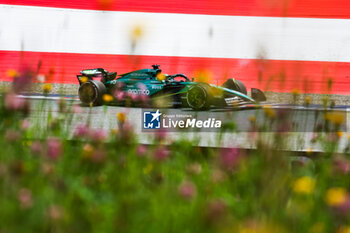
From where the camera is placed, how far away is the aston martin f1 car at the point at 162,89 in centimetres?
618

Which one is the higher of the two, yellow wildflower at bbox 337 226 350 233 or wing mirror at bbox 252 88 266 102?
wing mirror at bbox 252 88 266 102

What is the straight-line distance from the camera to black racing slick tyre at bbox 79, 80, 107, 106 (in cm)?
664

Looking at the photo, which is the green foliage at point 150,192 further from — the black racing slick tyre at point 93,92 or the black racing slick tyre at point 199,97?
the black racing slick tyre at point 93,92

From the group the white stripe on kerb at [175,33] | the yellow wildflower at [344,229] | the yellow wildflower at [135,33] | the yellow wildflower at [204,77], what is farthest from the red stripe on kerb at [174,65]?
the yellow wildflower at [344,229]

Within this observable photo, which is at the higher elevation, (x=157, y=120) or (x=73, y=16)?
(x=73, y=16)

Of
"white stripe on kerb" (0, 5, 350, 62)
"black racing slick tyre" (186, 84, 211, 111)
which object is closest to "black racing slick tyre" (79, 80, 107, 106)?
"black racing slick tyre" (186, 84, 211, 111)

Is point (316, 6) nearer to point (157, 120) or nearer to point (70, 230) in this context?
point (157, 120)

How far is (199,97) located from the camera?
616 cm

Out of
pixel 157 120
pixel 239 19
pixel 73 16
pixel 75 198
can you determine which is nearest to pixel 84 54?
pixel 73 16

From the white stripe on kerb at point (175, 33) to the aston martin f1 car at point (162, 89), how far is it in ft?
6.14

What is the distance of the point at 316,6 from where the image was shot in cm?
873

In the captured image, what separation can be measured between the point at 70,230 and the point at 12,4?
9.01 m

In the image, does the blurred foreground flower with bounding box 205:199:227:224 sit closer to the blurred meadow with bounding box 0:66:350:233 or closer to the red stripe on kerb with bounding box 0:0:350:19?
the blurred meadow with bounding box 0:66:350:233

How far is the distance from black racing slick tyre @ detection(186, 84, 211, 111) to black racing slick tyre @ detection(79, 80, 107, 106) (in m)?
1.31
